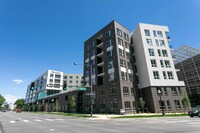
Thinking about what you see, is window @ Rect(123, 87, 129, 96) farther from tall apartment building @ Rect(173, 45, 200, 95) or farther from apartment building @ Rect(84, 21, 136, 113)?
tall apartment building @ Rect(173, 45, 200, 95)

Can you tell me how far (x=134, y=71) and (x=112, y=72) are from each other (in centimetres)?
783

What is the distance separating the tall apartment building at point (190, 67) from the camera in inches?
2311

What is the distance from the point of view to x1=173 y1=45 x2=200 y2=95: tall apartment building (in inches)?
2311

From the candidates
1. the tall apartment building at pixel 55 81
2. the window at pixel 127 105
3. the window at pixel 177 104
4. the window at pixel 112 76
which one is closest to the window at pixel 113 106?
the window at pixel 127 105

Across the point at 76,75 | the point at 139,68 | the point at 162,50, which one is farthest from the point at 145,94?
the point at 76,75

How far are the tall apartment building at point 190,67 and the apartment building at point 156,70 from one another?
801 inches

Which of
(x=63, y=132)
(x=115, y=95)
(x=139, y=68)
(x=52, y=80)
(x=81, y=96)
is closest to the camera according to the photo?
(x=63, y=132)

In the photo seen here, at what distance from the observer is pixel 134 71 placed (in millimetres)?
40594

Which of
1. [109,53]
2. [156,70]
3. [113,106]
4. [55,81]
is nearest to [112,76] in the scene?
[109,53]

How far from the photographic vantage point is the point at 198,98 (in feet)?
160

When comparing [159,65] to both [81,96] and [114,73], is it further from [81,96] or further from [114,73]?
[81,96]

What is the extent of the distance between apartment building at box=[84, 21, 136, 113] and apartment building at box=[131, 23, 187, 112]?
3.57 meters

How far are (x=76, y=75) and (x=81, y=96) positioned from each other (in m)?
53.3

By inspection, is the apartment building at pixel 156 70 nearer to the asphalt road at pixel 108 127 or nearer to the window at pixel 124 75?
the window at pixel 124 75
